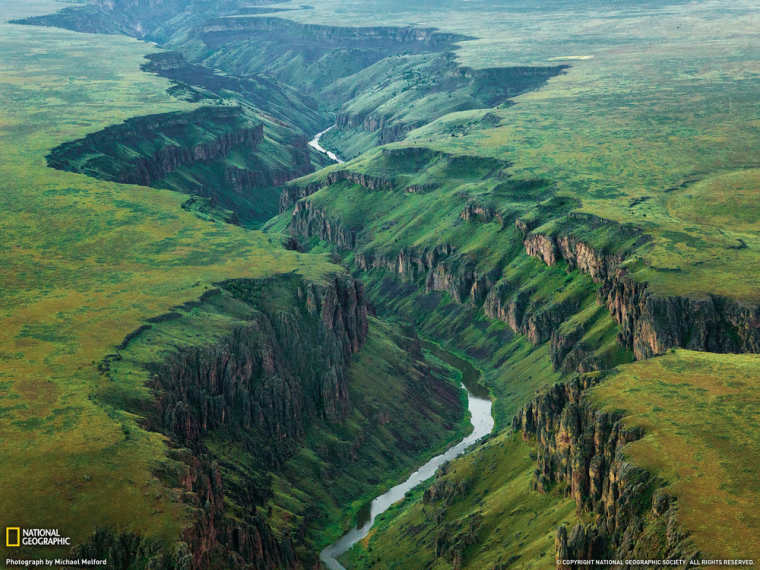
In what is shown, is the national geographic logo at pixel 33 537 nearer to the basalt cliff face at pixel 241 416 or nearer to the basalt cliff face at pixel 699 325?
the basalt cliff face at pixel 241 416

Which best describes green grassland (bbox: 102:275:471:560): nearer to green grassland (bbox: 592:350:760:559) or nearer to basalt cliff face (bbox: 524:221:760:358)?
basalt cliff face (bbox: 524:221:760:358)

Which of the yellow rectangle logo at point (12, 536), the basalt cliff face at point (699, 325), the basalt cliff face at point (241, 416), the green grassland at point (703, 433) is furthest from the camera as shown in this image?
the basalt cliff face at point (699, 325)

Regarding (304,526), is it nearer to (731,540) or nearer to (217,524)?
(217,524)

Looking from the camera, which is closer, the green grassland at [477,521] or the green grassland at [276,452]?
the green grassland at [477,521]

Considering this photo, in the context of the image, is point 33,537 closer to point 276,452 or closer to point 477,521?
point 477,521

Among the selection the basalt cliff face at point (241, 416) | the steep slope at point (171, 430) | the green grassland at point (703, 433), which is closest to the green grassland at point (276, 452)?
the steep slope at point (171, 430)

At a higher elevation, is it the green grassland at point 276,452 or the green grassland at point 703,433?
the green grassland at point 703,433
